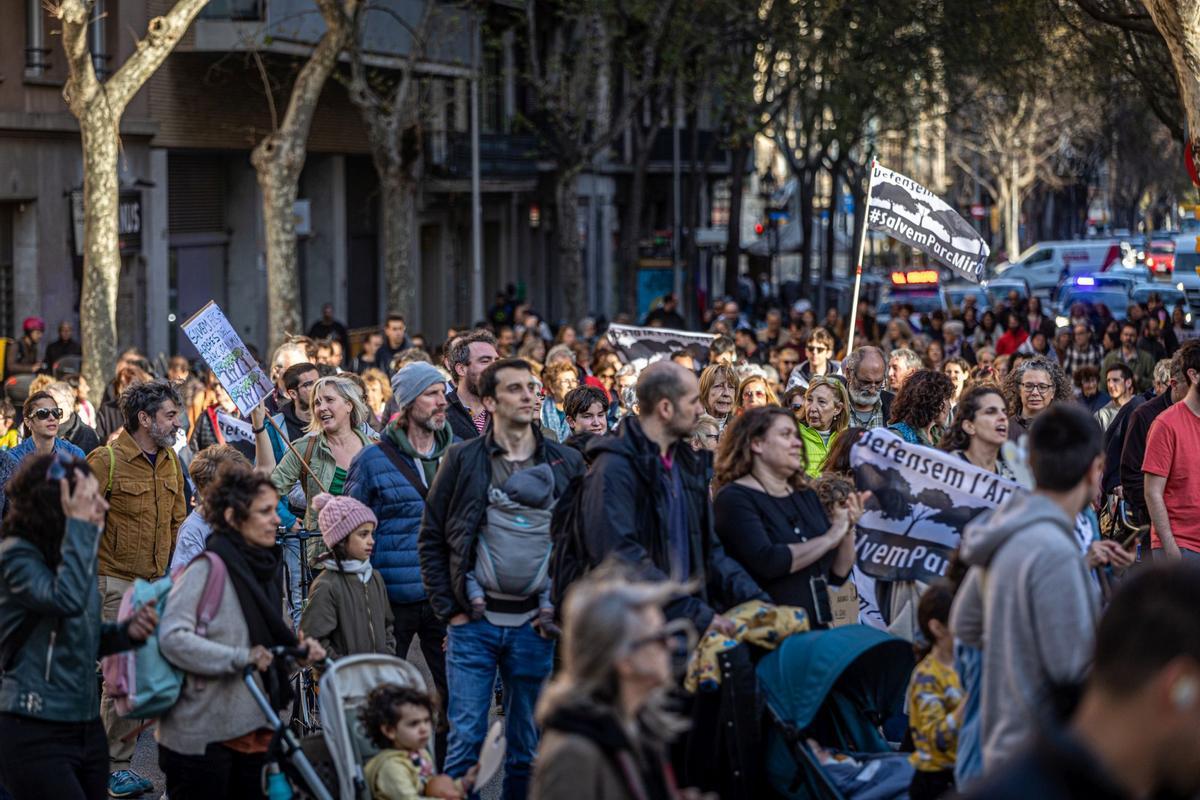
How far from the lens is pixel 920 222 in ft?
48.7

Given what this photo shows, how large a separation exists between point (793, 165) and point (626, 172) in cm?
823

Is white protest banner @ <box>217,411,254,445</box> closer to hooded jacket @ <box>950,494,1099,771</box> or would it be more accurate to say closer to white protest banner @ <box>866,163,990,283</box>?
white protest banner @ <box>866,163,990,283</box>

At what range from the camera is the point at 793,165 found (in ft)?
149

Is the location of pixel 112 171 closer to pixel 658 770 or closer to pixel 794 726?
pixel 794 726

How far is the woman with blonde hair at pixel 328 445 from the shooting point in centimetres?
942

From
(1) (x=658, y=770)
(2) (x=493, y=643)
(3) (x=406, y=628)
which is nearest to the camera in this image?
(1) (x=658, y=770)

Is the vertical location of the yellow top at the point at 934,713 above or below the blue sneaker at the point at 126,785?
above

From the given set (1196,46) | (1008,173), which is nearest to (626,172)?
(1008,173)

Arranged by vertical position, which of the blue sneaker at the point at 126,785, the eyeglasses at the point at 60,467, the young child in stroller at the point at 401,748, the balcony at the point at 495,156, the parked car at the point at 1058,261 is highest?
the balcony at the point at 495,156

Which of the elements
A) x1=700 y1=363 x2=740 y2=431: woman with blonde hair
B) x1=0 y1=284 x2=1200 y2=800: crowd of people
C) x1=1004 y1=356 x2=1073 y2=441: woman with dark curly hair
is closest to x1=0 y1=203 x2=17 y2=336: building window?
x1=0 y1=284 x2=1200 y2=800: crowd of people

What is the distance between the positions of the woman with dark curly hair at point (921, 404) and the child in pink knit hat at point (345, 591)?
296 cm

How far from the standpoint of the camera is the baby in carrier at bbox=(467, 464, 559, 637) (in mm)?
7480

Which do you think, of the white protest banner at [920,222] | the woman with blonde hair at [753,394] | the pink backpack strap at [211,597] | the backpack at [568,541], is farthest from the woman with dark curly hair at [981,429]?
the white protest banner at [920,222]

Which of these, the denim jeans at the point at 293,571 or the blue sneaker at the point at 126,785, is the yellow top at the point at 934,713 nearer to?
the blue sneaker at the point at 126,785
